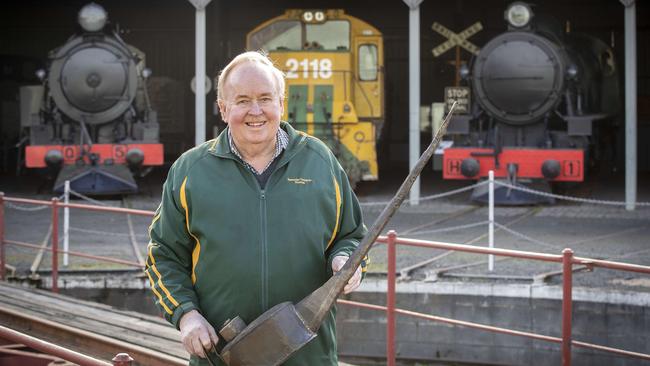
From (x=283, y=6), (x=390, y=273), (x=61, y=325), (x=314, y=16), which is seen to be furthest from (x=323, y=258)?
(x=283, y=6)

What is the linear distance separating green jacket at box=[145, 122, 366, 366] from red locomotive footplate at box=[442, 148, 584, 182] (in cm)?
1199

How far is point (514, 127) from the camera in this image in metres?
16.3

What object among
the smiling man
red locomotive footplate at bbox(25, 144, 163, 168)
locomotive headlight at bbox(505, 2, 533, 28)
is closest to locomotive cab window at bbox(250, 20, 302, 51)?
red locomotive footplate at bbox(25, 144, 163, 168)

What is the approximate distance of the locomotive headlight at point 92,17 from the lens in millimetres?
17281

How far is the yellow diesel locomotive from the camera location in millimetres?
16344

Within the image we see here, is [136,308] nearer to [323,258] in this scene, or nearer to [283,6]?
[323,258]

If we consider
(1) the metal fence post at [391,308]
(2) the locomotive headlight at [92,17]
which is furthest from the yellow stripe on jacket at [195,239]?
(2) the locomotive headlight at [92,17]

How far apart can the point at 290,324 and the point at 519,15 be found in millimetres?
13871

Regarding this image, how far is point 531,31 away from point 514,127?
1.53 meters

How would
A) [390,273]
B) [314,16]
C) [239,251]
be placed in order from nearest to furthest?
[239,251] < [390,273] < [314,16]

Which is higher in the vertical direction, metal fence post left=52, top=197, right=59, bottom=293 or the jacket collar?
the jacket collar

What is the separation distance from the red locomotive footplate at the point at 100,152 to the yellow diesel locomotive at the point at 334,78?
7.55ft

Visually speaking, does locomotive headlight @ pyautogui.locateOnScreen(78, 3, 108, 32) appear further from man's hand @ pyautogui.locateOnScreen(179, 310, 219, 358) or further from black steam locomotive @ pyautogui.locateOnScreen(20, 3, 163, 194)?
man's hand @ pyautogui.locateOnScreen(179, 310, 219, 358)

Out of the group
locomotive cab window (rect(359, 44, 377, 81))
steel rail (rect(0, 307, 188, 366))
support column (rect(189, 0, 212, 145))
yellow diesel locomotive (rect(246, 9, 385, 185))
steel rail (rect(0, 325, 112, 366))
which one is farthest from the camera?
locomotive cab window (rect(359, 44, 377, 81))
